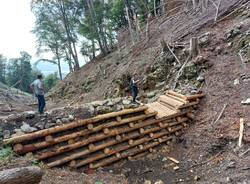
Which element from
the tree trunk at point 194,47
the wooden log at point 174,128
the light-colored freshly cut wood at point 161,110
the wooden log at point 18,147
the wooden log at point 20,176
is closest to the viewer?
the wooden log at point 20,176

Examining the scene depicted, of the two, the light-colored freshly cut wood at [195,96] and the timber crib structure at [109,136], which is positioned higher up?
the light-colored freshly cut wood at [195,96]

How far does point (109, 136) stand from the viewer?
779 centimetres

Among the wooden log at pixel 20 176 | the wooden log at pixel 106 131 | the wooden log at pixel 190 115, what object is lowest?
the wooden log at pixel 190 115

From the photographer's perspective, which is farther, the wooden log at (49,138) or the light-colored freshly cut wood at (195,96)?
the light-colored freshly cut wood at (195,96)

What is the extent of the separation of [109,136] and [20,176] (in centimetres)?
399

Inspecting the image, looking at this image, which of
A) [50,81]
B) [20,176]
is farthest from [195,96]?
[50,81]

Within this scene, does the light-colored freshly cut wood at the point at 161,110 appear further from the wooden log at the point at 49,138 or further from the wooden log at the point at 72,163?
the wooden log at the point at 49,138

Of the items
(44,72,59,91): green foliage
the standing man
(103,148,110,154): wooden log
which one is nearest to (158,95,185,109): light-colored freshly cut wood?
(103,148,110,154): wooden log

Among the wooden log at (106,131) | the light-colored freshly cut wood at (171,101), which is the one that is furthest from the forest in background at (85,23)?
the wooden log at (106,131)

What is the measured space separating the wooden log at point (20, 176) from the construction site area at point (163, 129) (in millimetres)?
12

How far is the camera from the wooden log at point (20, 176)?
3806 mm

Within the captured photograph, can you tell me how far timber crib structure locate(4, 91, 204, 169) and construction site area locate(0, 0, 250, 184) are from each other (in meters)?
0.02

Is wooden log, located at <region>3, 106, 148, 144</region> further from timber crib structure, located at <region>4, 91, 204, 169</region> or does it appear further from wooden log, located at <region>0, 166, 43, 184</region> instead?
wooden log, located at <region>0, 166, 43, 184</region>

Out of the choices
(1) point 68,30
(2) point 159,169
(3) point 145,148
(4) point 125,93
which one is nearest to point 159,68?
(4) point 125,93
